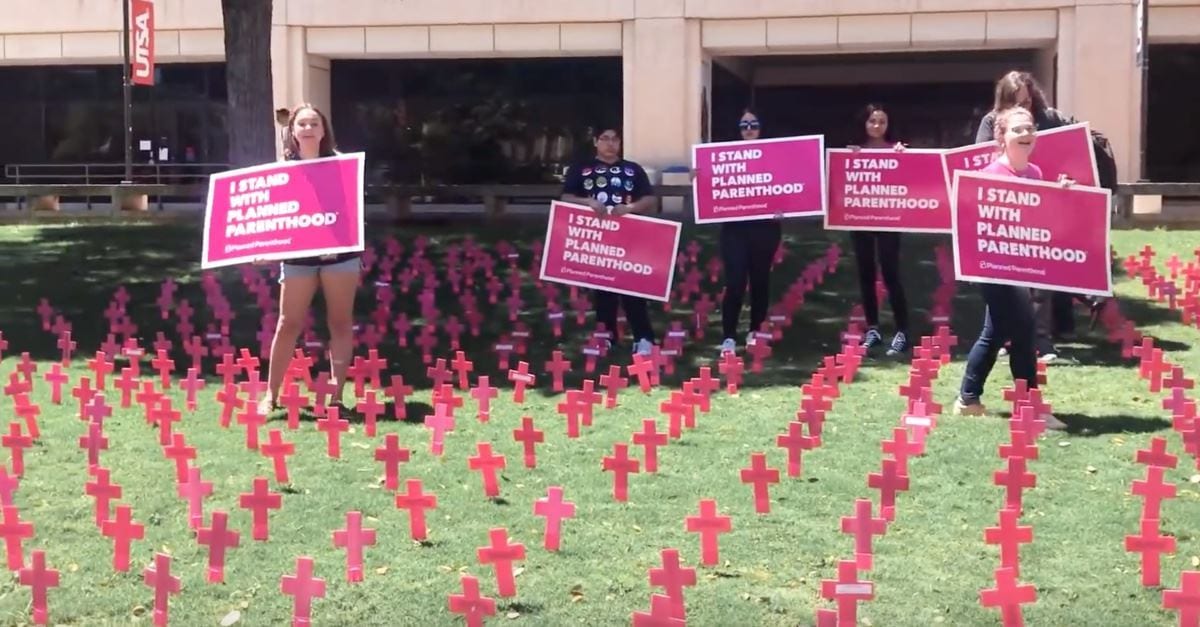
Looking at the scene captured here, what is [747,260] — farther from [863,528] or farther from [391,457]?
[863,528]

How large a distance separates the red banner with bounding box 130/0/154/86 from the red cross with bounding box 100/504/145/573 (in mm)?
22489

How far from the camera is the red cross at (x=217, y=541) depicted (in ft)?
14.0

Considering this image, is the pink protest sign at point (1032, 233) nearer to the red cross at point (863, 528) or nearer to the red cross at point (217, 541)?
the red cross at point (863, 528)

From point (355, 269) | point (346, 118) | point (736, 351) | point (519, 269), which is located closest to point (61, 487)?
point (355, 269)

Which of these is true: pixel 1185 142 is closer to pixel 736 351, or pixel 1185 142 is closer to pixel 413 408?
pixel 736 351

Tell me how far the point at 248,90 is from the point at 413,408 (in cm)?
706

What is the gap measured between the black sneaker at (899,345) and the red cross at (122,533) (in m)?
5.83

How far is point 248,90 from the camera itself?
44.5 feet

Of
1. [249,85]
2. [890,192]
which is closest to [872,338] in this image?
[890,192]

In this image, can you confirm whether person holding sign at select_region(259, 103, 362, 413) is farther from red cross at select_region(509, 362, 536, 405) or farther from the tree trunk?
the tree trunk

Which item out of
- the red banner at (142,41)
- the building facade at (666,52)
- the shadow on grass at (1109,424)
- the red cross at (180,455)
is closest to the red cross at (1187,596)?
the shadow on grass at (1109,424)

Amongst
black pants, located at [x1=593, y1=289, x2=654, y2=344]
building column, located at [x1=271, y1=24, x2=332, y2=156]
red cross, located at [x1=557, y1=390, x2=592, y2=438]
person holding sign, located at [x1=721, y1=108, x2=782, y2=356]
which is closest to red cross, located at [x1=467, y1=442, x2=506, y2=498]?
red cross, located at [x1=557, y1=390, x2=592, y2=438]

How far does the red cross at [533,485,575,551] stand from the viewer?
4715mm

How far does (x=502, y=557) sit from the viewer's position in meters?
4.15
